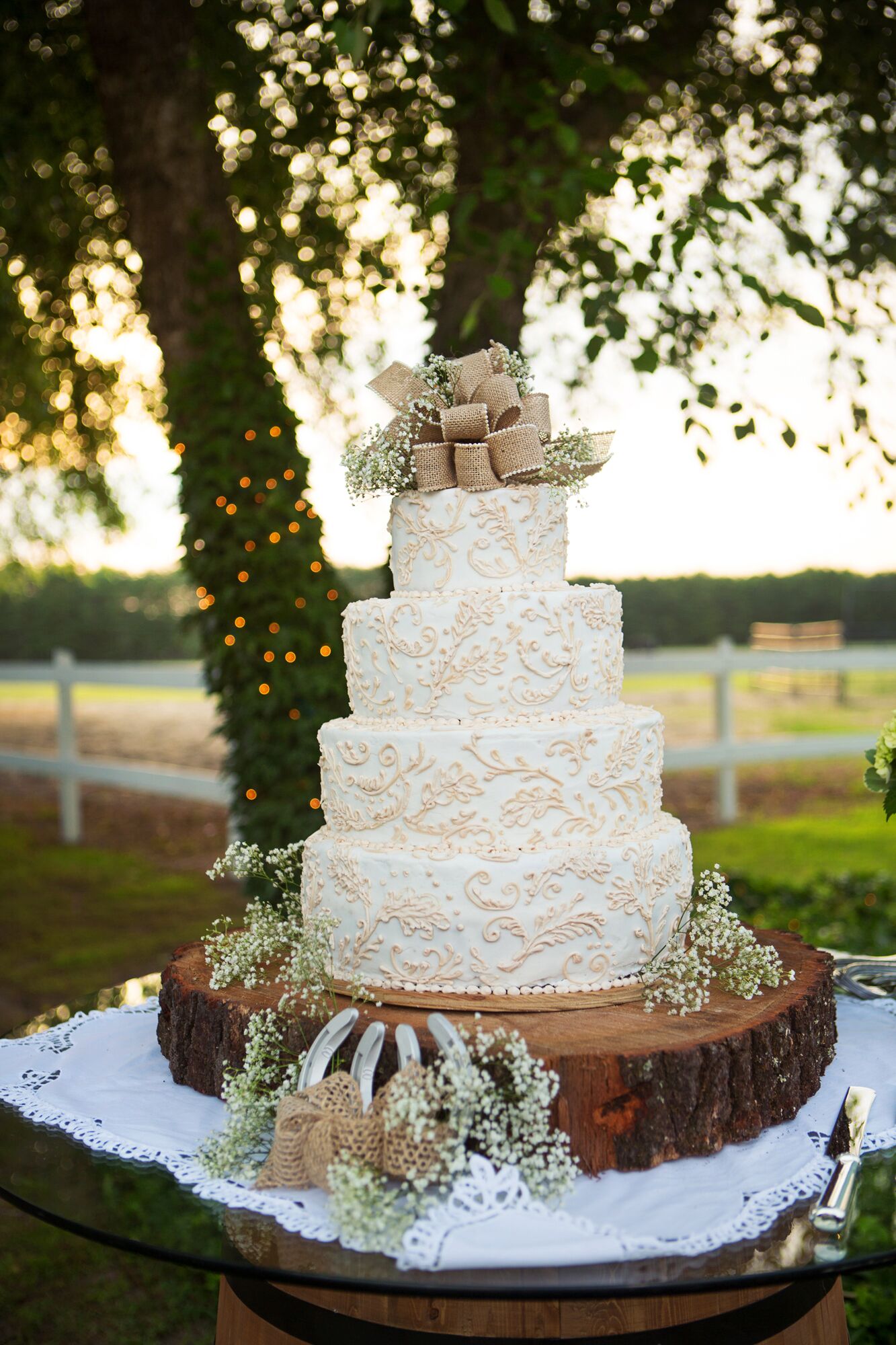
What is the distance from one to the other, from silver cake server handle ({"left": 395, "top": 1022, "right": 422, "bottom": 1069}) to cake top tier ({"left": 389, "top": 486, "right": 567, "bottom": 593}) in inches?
47.0

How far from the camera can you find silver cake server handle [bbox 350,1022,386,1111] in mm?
2367

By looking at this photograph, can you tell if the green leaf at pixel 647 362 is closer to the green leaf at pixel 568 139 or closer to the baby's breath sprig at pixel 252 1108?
the green leaf at pixel 568 139

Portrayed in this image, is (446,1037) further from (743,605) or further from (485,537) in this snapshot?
(743,605)

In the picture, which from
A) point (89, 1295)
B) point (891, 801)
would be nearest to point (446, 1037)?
point (891, 801)

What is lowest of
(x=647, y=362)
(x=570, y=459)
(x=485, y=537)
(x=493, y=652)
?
(x=493, y=652)

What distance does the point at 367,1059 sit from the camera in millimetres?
2432

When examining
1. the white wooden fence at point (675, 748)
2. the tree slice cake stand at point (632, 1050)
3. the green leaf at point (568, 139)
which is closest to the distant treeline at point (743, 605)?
the white wooden fence at point (675, 748)

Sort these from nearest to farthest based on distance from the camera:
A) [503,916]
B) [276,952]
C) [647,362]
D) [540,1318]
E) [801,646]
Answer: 1. [540,1318]
2. [503,916]
3. [276,952]
4. [647,362]
5. [801,646]

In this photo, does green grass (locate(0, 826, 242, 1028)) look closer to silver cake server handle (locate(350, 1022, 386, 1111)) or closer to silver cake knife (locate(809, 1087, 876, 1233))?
silver cake server handle (locate(350, 1022, 386, 1111))

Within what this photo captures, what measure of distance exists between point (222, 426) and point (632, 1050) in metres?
4.39

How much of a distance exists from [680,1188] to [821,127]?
679 cm

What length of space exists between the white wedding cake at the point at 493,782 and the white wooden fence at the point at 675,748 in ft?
21.2

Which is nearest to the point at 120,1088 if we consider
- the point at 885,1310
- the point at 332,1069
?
the point at 332,1069

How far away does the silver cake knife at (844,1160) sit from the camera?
2.12 m
